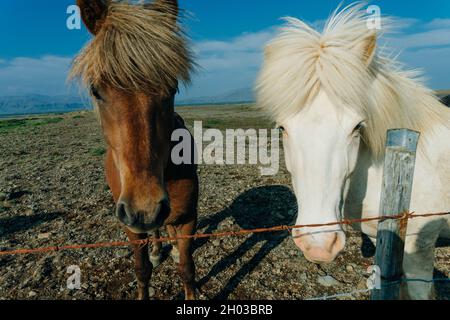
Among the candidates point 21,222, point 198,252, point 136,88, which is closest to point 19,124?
point 21,222

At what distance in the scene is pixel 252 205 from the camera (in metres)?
6.02

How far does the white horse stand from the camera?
1710 millimetres

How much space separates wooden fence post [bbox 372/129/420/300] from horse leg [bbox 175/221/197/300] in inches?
71.2

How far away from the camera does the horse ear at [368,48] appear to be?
189cm

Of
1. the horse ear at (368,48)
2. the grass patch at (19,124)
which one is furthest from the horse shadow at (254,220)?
the grass patch at (19,124)

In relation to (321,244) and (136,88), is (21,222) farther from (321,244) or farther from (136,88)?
(321,244)

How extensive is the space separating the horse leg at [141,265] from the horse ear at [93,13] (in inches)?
77.3

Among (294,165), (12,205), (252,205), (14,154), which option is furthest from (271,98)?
(14,154)

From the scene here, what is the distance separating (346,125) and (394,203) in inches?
24.9

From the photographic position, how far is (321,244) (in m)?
1.66

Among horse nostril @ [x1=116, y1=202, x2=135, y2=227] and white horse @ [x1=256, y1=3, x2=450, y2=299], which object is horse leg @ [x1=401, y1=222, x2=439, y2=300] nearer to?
white horse @ [x1=256, y1=3, x2=450, y2=299]

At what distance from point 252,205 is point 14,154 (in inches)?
428

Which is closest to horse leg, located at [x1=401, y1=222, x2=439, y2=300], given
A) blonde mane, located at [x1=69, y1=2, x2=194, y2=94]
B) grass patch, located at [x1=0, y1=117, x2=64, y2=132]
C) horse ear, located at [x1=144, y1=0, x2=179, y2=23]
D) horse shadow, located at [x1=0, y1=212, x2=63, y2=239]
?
blonde mane, located at [x1=69, y1=2, x2=194, y2=94]

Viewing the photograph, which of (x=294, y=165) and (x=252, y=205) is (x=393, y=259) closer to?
(x=294, y=165)
